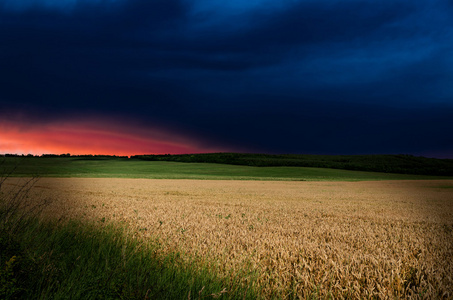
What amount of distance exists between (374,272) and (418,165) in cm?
9005

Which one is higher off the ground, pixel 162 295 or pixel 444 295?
pixel 162 295

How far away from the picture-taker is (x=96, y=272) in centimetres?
419

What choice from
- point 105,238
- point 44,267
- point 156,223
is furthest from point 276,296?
point 156,223

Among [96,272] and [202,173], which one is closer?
[96,272]

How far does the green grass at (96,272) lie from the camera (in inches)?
131

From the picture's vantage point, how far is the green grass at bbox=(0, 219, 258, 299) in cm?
334

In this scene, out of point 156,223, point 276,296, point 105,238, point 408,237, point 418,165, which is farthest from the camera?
point 418,165

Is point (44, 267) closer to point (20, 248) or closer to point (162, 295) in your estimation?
point (20, 248)

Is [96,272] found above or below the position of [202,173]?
above

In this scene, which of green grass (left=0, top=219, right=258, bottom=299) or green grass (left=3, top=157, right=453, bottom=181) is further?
green grass (left=3, top=157, right=453, bottom=181)

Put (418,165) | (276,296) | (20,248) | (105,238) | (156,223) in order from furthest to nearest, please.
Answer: (418,165) < (156,223) < (105,238) < (20,248) < (276,296)

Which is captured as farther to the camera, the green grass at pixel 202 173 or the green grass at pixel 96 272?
the green grass at pixel 202 173

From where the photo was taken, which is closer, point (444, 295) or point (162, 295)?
point (162, 295)

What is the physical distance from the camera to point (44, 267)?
371 cm
